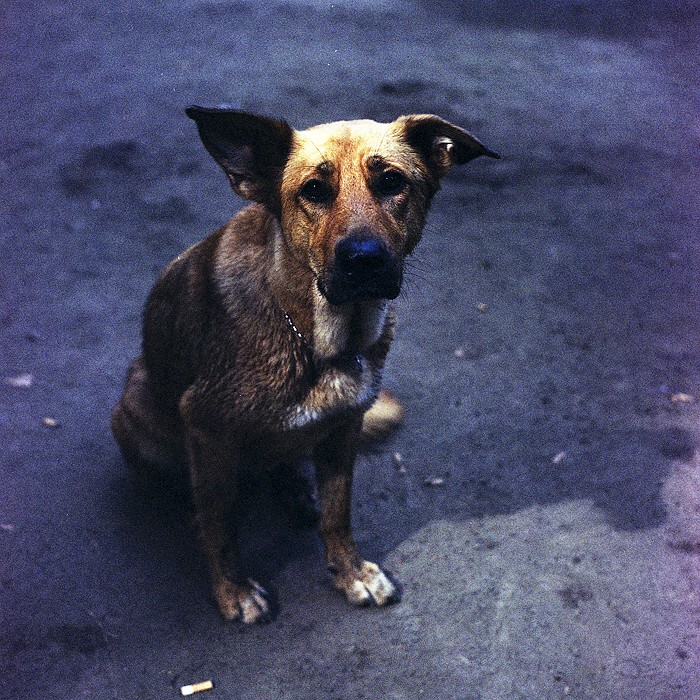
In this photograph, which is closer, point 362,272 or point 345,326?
point 362,272

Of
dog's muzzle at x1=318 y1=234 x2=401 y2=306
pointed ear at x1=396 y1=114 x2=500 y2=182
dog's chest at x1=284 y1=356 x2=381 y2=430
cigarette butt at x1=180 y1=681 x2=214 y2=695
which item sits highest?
pointed ear at x1=396 y1=114 x2=500 y2=182

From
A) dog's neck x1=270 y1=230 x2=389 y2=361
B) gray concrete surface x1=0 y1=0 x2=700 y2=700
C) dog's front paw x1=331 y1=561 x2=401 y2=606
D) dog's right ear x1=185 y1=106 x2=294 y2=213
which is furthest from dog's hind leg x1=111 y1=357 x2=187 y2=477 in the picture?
dog's right ear x1=185 y1=106 x2=294 y2=213

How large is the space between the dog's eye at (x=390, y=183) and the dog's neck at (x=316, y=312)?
1.18ft

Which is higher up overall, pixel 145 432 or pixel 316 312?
pixel 316 312

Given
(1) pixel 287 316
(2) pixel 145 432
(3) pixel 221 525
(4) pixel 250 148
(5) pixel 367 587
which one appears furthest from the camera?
(2) pixel 145 432

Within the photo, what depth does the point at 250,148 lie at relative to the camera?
278 cm

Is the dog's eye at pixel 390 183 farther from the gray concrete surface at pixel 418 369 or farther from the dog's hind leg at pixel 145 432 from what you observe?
the gray concrete surface at pixel 418 369

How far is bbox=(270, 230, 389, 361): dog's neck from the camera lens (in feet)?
9.29

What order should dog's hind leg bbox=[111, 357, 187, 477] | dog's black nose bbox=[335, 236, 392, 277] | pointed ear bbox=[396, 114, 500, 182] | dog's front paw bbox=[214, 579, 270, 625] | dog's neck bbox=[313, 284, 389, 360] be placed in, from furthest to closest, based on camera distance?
dog's hind leg bbox=[111, 357, 187, 477], dog's front paw bbox=[214, 579, 270, 625], dog's neck bbox=[313, 284, 389, 360], pointed ear bbox=[396, 114, 500, 182], dog's black nose bbox=[335, 236, 392, 277]

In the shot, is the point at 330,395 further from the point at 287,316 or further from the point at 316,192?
the point at 316,192

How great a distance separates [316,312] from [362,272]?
358 millimetres

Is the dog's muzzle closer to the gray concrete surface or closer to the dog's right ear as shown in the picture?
the dog's right ear

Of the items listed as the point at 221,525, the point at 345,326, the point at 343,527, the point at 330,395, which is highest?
the point at 345,326

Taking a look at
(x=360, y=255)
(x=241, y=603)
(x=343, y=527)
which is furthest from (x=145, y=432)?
(x=360, y=255)
